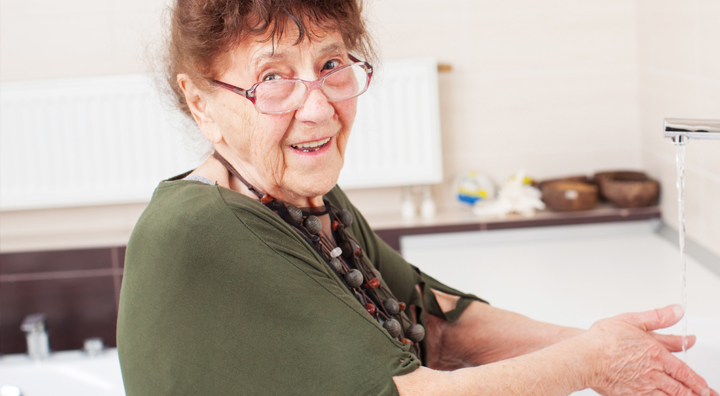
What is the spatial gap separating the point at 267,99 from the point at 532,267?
1.59 m

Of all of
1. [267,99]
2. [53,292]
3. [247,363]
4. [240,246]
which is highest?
[267,99]

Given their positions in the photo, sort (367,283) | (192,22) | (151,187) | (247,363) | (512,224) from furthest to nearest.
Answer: (151,187) < (512,224) < (367,283) < (192,22) < (247,363)

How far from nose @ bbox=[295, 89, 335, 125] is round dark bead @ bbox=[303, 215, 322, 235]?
168 mm

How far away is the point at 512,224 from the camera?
267 centimetres

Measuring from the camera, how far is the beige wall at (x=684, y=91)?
2.06m

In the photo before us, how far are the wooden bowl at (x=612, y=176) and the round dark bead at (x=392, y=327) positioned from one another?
1.92 m

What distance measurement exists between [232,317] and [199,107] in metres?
0.37

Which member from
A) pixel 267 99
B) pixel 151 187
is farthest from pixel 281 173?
pixel 151 187

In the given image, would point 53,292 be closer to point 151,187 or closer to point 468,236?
point 151,187

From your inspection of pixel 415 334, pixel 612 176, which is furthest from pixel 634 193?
pixel 415 334

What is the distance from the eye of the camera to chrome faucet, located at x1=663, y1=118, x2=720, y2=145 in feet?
3.44

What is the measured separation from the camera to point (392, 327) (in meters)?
1.07

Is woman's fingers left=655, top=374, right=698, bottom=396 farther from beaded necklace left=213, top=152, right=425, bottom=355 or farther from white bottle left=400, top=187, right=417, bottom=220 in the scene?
white bottle left=400, top=187, right=417, bottom=220

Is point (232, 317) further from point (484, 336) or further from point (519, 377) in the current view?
point (484, 336)
